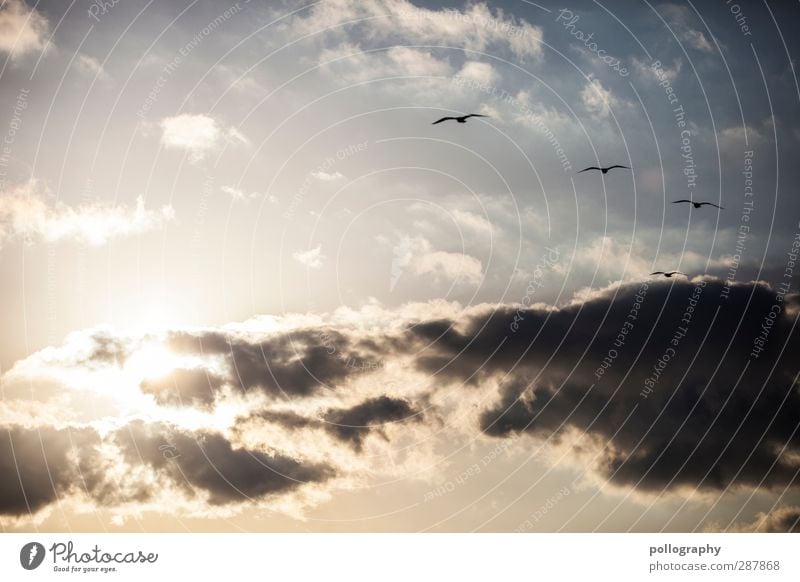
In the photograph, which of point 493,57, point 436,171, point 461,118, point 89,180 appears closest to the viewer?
point 461,118

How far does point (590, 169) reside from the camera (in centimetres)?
6612
